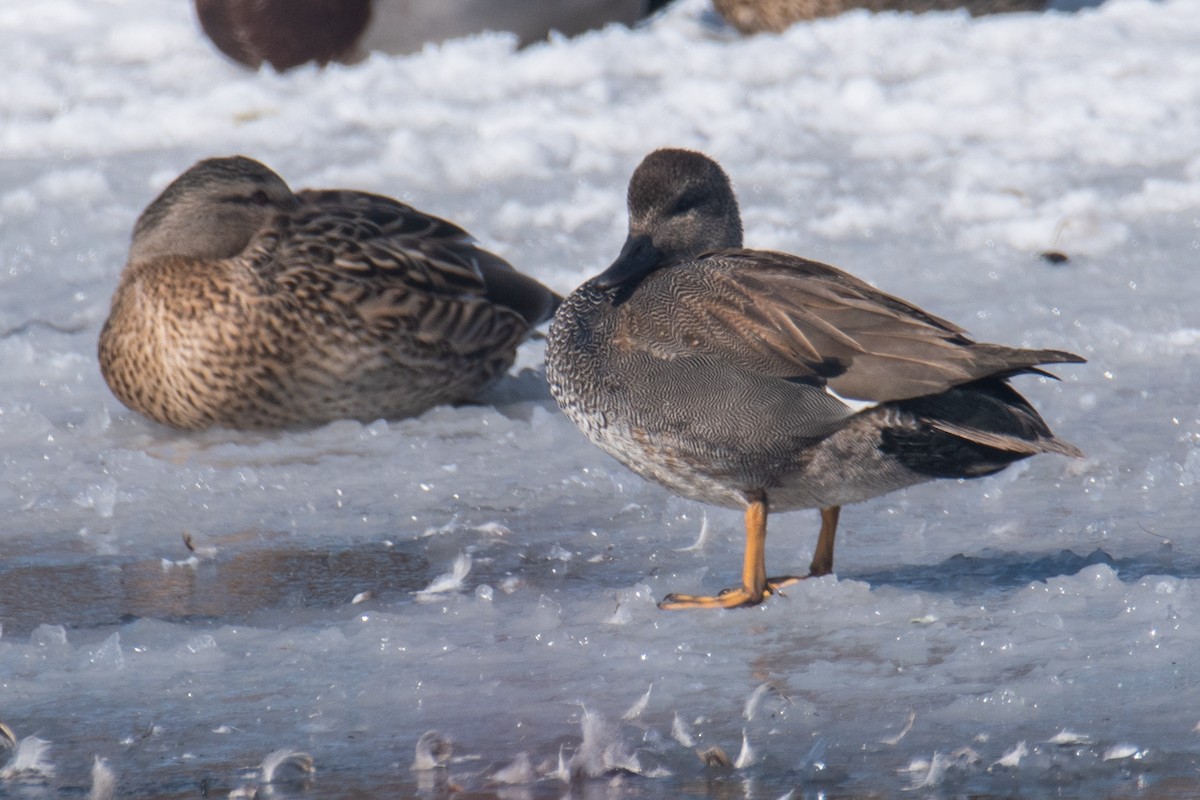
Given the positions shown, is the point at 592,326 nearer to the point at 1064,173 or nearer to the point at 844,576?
Result: the point at 844,576

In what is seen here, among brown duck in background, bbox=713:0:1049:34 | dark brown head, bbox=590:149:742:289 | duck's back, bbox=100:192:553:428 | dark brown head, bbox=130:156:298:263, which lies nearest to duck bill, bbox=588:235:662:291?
dark brown head, bbox=590:149:742:289

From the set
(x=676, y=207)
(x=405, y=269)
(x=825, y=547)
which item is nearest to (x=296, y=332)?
(x=405, y=269)

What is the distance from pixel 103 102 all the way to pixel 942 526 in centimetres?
538

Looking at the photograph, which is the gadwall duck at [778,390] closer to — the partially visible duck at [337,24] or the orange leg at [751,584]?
the orange leg at [751,584]

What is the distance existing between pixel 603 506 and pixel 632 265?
706 mm

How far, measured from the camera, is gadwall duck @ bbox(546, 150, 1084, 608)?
314 cm

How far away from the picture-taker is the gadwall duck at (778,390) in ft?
10.3

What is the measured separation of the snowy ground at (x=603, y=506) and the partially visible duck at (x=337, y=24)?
7.0 inches

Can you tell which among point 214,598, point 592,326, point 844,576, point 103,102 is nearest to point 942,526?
point 844,576

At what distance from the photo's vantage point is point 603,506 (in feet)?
13.6

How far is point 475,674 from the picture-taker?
10.0 feet

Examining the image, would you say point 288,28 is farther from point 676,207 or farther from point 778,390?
point 778,390

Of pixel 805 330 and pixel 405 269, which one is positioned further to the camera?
pixel 405 269

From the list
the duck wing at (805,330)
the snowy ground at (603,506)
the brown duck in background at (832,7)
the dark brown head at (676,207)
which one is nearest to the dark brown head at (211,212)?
the snowy ground at (603,506)
